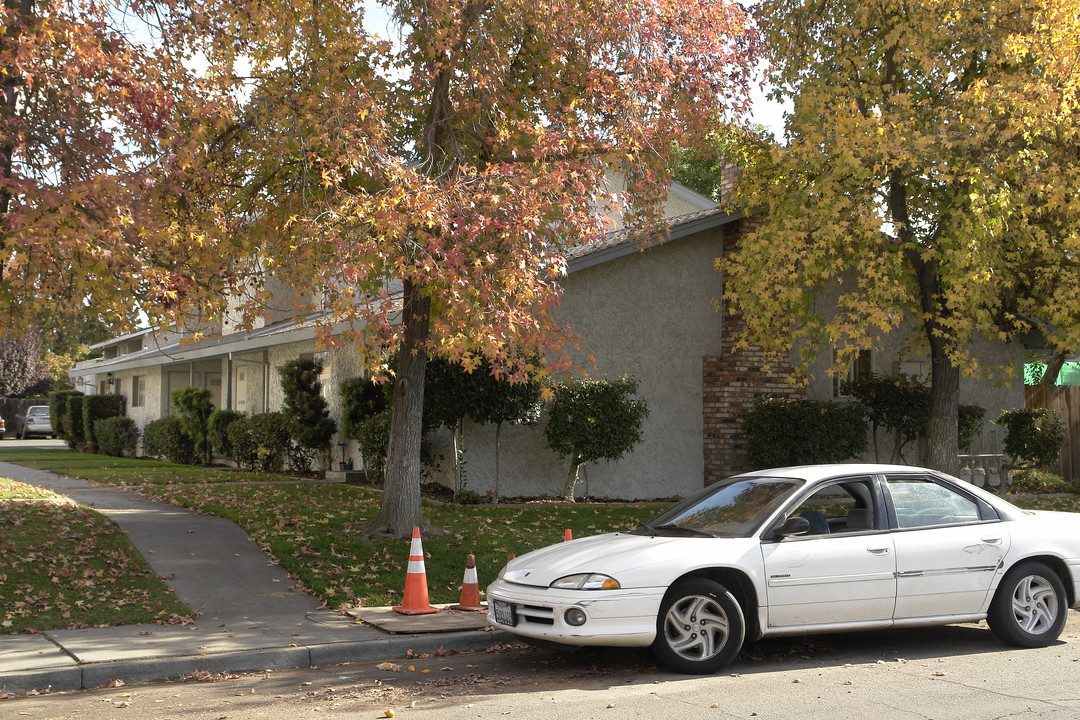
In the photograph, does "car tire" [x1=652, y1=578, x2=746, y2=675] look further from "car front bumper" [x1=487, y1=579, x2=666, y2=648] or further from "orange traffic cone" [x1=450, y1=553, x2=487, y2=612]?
"orange traffic cone" [x1=450, y1=553, x2=487, y2=612]

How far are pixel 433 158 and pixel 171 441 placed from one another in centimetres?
1548

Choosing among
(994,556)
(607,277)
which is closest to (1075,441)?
(607,277)

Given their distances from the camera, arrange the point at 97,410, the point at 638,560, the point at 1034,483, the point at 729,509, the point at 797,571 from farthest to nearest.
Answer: the point at 97,410 < the point at 1034,483 < the point at 729,509 < the point at 797,571 < the point at 638,560

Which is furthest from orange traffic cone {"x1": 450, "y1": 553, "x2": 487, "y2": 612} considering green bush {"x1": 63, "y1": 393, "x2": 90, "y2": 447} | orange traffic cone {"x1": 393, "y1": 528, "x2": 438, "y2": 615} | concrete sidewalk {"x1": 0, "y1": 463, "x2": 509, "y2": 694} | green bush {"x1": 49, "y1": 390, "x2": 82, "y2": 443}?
green bush {"x1": 49, "y1": 390, "x2": 82, "y2": 443}

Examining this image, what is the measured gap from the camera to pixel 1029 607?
26.1ft

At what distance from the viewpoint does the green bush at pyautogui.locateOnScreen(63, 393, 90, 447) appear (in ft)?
103

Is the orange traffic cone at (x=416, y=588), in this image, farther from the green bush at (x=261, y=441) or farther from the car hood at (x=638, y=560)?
the green bush at (x=261, y=441)

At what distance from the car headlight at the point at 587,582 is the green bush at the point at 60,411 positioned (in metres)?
29.3

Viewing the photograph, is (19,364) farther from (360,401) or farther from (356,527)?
(356,527)

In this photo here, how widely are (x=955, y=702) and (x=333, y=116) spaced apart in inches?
306

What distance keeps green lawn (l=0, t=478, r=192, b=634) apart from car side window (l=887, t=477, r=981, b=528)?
5860 millimetres

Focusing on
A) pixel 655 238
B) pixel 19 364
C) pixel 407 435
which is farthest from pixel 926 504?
pixel 19 364

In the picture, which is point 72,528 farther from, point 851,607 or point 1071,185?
point 1071,185

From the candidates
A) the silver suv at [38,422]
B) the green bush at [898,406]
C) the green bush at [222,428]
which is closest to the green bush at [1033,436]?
the green bush at [898,406]
